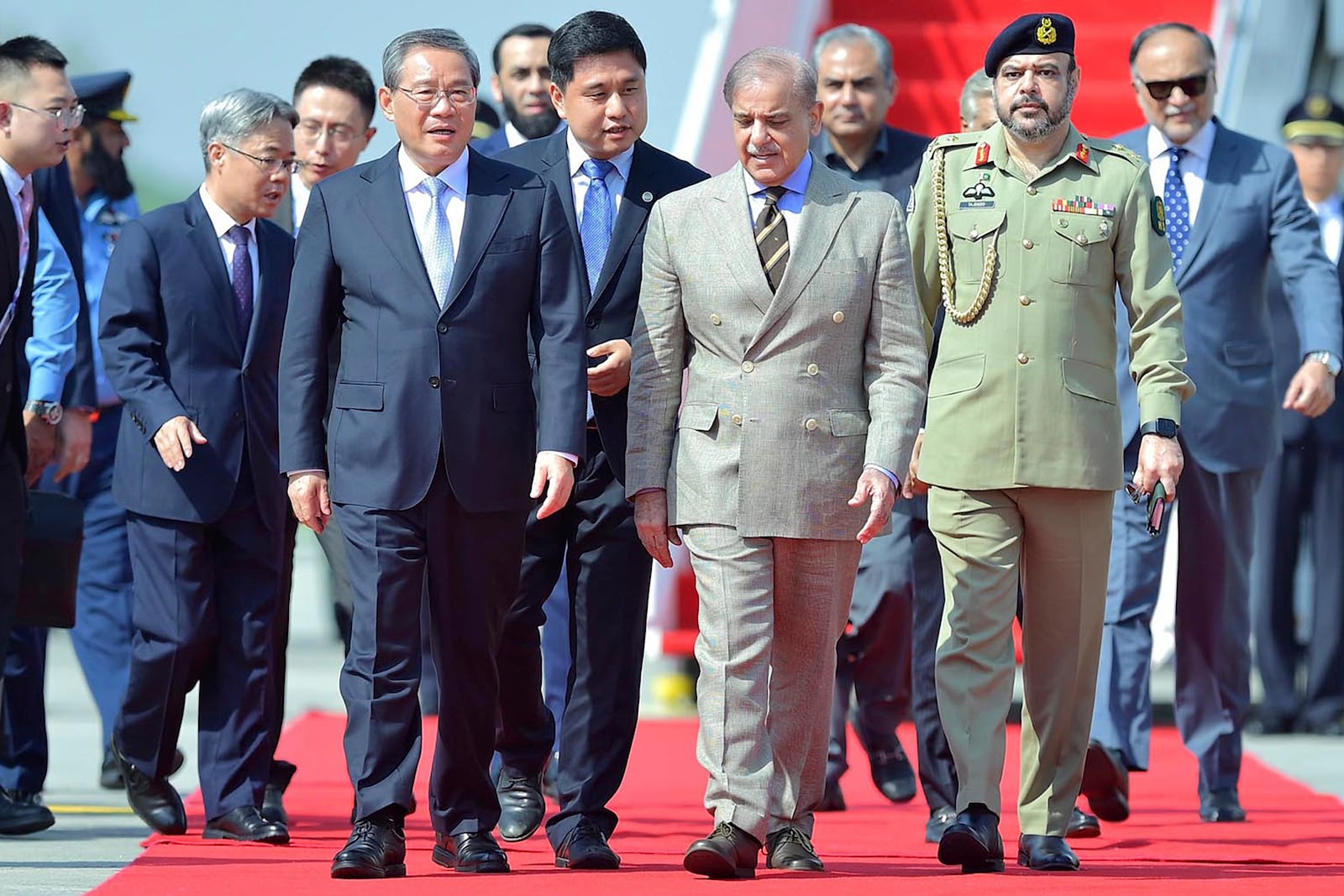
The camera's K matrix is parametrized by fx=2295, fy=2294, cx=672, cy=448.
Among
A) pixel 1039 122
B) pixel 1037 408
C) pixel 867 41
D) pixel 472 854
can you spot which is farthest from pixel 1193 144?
pixel 472 854

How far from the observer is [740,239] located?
17.3 feet

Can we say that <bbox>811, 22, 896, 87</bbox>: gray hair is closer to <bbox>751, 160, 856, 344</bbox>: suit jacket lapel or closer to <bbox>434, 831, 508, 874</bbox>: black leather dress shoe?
<bbox>751, 160, 856, 344</bbox>: suit jacket lapel

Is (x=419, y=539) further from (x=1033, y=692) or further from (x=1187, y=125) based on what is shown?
(x=1187, y=125)

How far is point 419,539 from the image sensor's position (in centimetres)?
523

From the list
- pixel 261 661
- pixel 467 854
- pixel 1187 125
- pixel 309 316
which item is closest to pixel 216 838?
pixel 261 661

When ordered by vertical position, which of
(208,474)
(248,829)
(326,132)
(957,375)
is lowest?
(248,829)

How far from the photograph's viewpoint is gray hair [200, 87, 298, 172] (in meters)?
6.21

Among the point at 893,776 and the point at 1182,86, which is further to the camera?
the point at 893,776

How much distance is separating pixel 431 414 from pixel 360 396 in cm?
17

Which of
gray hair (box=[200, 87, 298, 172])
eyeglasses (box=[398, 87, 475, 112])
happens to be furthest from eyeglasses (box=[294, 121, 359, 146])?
eyeglasses (box=[398, 87, 475, 112])

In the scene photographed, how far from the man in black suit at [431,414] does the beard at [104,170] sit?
2.64 metres

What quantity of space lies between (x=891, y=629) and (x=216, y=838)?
7.39 ft

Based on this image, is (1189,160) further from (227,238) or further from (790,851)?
(227,238)

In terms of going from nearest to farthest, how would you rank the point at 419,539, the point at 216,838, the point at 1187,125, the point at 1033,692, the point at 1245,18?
1. the point at 419,539
2. the point at 1033,692
3. the point at 216,838
4. the point at 1187,125
5. the point at 1245,18
